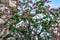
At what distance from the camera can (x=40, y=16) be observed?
407 cm

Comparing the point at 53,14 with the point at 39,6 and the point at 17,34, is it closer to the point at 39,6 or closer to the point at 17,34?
the point at 39,6

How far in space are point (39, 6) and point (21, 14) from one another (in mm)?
309

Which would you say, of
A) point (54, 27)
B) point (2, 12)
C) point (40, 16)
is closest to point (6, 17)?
point (2, 12)

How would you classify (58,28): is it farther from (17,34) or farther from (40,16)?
(17,34)

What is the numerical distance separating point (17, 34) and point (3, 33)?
22cm

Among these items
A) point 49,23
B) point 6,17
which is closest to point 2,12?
point 6,17

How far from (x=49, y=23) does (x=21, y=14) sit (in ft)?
1.51

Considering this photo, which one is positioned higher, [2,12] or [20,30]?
[2,12]

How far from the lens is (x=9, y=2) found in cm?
459

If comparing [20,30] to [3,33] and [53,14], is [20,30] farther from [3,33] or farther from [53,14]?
[53,14]

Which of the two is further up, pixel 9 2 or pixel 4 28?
pixel 9 2

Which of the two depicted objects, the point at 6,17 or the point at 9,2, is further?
the point at 9,2

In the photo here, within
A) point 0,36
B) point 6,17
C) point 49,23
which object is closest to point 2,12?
point 6,17

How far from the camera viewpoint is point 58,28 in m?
4.17
